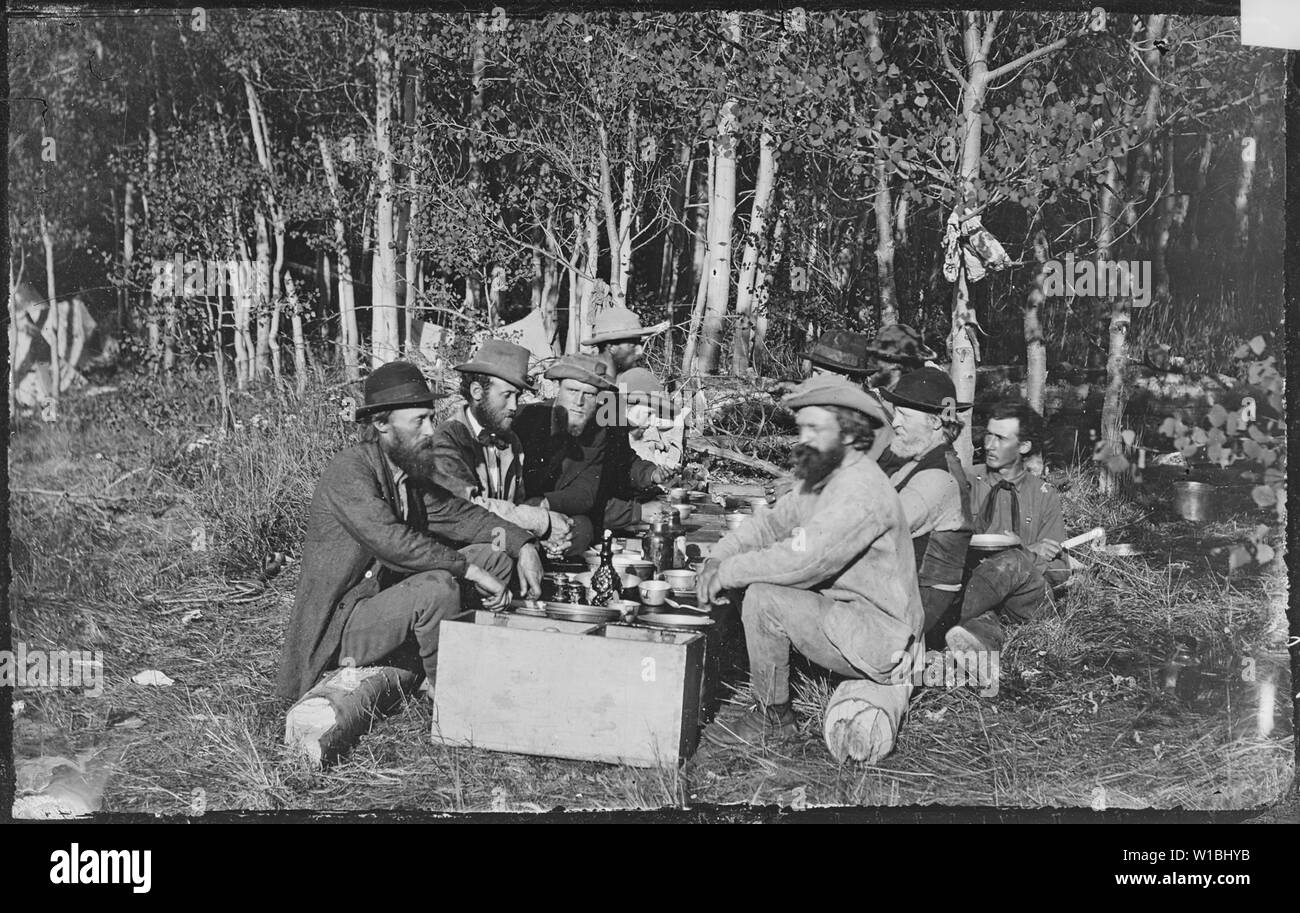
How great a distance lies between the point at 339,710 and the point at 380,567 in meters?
0.72

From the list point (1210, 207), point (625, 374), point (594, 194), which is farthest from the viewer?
point (625, 374)

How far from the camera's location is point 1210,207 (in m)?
5.21

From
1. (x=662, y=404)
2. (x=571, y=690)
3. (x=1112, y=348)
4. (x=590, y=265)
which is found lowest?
(x=571, y=690)

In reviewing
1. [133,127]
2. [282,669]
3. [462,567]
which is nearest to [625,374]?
[462,567]

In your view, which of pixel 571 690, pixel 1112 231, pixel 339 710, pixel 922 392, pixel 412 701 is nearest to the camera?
pixel 571 690

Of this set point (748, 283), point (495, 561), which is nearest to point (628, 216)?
point (748, 283)

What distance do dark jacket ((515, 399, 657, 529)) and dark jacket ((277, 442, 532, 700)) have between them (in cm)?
129

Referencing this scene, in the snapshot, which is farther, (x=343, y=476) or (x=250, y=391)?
(x=250, y=391)

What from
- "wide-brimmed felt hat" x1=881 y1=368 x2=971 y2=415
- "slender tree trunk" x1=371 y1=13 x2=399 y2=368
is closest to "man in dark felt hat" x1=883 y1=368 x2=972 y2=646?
"wide-brimmed felt hat" x1=881 y1=368 x2=971 y2=415

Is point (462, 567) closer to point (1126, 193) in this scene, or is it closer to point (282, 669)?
point (282, 669)

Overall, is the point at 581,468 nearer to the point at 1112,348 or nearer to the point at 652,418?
the point at 652,418

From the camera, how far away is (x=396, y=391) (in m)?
4.94

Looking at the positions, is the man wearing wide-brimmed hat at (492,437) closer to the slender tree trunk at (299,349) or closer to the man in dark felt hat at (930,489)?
the slender tree trunk at (299,349)

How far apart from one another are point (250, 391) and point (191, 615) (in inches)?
48.3
